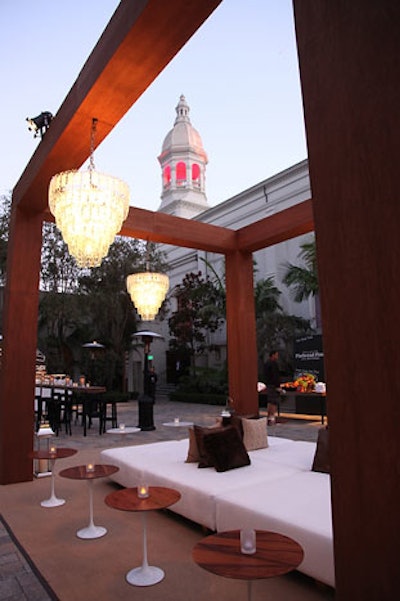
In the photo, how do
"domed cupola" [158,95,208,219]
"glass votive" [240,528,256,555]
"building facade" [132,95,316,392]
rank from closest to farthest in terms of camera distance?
"glass votive" [240,528,256,555] < "building facade" [132,95,316,392] < "domed cupola" [158,95,208,219]

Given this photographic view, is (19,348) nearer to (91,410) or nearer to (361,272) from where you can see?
(91,410)

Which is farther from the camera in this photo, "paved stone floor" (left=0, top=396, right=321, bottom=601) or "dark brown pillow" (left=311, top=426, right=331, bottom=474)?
"dark brown pillow" (left=311, top=426, right=331, bottom=474)

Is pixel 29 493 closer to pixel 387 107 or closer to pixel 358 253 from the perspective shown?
pixel 358 253

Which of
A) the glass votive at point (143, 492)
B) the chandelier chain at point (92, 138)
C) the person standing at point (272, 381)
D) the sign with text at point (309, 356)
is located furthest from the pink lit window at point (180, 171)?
the glass votive at point (143, 492)

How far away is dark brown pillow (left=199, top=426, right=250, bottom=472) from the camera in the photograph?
4.11 metres

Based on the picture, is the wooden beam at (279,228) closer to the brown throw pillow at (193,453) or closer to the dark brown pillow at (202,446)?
the dark brown pillow at (202,446)

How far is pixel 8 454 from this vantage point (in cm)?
523

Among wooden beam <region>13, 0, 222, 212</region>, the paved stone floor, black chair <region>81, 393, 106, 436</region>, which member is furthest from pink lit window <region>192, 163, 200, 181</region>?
wooden beam <region>13, 0, 222, 212</region>

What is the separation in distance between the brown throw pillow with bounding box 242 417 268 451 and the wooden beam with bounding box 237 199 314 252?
3090 millimetres

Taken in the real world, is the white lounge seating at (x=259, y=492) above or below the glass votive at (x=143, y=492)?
below

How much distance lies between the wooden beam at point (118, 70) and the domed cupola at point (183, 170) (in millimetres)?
22634

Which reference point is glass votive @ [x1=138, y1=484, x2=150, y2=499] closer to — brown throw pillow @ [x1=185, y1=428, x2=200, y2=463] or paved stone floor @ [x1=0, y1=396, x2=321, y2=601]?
paved stone floor @ [x1=0, y1=396, x2=321, y2=601]

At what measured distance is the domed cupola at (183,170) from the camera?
27.2 m

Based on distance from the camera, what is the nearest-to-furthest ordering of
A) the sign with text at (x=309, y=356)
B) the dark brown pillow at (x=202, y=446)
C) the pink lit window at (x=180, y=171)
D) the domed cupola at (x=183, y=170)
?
the dark brown pillow at (x=202, y=446)
the sign with text at (x=309, y=356)
the domed cupola at (x=183, y=170)
the pink lit window at (x=180, y=171)
